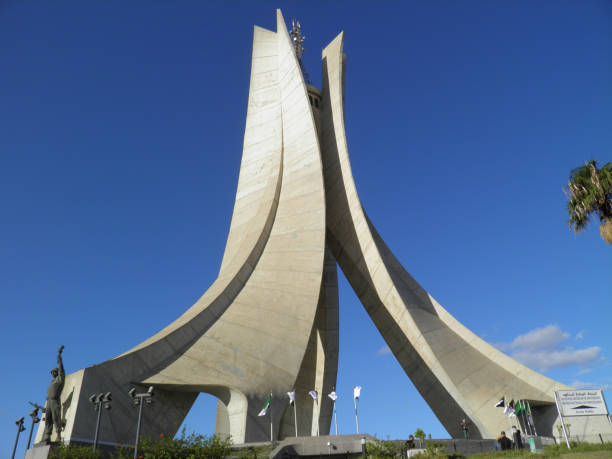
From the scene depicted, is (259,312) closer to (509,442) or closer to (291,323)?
(291,323)

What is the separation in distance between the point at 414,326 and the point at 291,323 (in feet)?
13.2

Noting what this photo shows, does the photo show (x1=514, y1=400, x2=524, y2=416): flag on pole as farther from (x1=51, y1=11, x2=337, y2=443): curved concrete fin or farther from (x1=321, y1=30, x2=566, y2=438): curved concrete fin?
(x1=51, y1=11, x2=337, y2=443): curved concrete fin

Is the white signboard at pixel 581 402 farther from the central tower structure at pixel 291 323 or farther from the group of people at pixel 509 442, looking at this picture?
the central tower structure at pixel 291 323

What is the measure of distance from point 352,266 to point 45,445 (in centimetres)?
1166

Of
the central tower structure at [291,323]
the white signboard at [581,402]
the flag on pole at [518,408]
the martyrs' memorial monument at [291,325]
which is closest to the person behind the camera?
the white signboard at [581,402]

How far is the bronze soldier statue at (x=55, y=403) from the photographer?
36.9ft

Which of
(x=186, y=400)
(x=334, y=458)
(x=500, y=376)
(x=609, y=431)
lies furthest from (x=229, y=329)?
(x=609, y=431)

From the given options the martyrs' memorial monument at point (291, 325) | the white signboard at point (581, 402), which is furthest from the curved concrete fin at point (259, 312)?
the white signboard at point (581, 402)

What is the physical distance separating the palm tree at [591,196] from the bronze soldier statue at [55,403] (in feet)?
42.7

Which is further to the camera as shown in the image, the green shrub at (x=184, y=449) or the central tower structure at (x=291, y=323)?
the central tower structure at (x=291, y=323)

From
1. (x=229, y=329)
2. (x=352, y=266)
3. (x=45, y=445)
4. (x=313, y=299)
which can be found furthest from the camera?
(x=352, y=266)

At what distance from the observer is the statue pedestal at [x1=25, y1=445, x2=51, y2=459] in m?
10.5

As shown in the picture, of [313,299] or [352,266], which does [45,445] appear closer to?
[313,299]

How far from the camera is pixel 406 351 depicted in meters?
17.2
